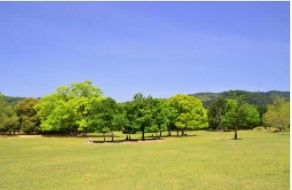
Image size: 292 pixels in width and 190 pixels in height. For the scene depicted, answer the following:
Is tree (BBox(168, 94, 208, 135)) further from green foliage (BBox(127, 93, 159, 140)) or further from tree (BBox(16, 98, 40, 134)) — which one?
tree (BBox(16, 98, 40, 134))

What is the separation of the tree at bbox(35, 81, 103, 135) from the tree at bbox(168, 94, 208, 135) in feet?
60.4

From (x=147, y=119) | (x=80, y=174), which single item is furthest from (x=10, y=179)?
(x=147, y=119)

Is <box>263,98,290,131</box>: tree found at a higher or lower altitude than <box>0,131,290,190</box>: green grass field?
higher

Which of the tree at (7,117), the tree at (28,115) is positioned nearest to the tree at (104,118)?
the tree at (7,117)

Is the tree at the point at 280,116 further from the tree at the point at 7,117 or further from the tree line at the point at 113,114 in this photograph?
the tree at the point at 7,117

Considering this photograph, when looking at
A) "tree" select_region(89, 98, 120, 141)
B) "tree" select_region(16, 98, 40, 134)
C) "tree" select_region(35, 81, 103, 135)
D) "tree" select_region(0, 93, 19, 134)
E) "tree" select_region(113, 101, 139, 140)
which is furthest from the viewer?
"tree" select_region(16, 98, 40, 134)

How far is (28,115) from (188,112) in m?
43.1

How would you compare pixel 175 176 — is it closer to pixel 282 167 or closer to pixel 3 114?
pixel 282 167

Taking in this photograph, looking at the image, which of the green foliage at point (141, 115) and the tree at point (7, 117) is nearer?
the green foliage at point (141, 115)

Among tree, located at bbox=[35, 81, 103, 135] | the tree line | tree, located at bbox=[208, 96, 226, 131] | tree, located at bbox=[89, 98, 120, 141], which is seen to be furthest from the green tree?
tree, located at bbox=[208, 96, 226, 131]

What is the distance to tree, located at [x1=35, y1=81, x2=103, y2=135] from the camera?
102125 millimetres

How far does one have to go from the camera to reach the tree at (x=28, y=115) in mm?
116312

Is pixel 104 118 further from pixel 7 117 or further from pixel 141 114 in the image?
pixel 7 117

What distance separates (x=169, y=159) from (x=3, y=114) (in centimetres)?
7366
